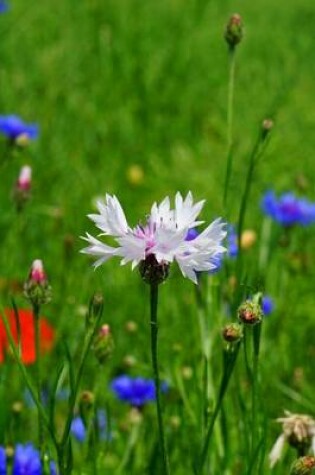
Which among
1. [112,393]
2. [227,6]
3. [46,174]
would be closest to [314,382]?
[112,393]

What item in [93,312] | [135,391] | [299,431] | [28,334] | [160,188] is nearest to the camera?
[93,312]

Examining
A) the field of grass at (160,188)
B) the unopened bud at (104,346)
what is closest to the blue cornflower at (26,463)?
the field of grass at (160,188)

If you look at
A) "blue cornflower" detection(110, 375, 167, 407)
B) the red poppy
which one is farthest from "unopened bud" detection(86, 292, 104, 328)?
the red poppy

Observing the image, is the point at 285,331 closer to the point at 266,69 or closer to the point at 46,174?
the point at 46,174

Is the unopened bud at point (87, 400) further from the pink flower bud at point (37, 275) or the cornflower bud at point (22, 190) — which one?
the cornflower bud at point (22, 190)

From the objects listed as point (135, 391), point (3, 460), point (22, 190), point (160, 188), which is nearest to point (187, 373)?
point (135, 391)

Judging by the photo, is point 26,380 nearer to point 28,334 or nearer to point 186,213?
point 186,213
